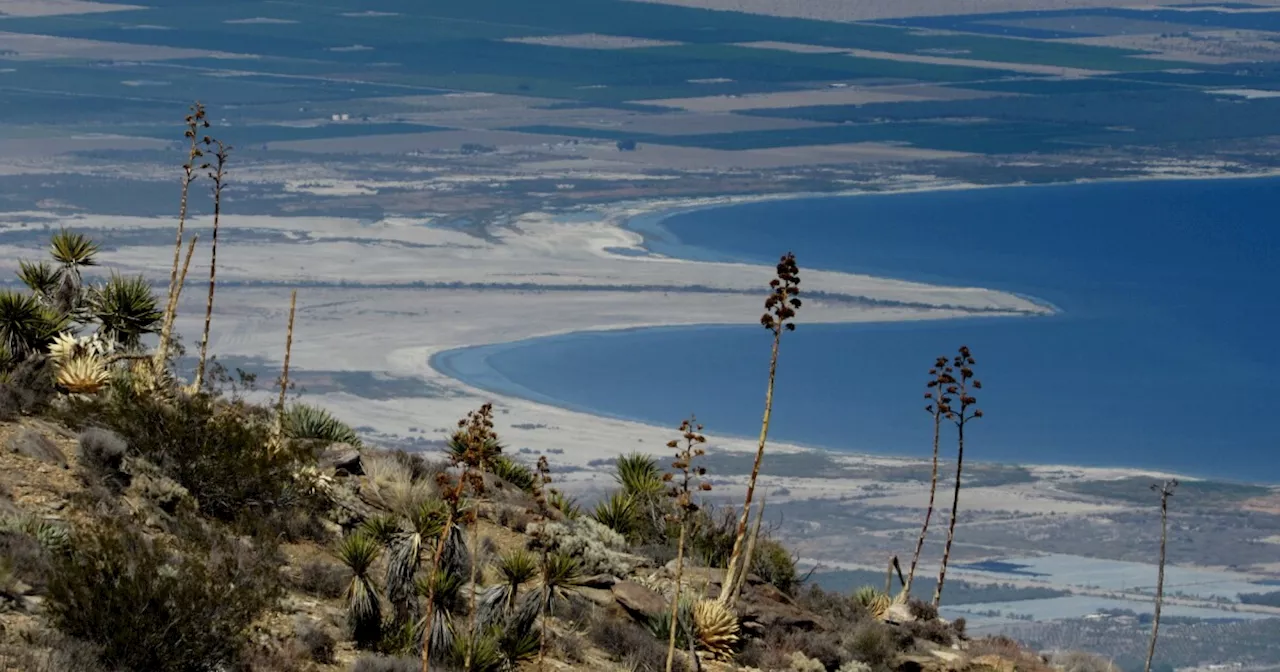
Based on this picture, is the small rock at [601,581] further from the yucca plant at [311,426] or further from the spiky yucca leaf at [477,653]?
the yucca plant at [311,426]

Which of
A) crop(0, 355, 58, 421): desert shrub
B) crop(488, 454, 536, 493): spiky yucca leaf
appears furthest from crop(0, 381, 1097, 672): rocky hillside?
crop(488, 454, 536, 493): spiky yucca leaf

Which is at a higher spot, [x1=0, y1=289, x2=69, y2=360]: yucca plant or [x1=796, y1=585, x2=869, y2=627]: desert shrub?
[x1=0, y1=289, x2=69, y2=360]: yucca plant

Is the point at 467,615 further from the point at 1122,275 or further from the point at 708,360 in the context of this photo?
the point at 1122,275

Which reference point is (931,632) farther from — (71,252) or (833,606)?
(71,252)

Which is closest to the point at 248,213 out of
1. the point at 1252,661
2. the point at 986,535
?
the point at 986,535

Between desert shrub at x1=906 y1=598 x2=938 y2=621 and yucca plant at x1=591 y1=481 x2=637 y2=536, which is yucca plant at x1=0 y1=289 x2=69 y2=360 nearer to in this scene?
yucca plant at x1=591 y1=481 x2=637 y2=536

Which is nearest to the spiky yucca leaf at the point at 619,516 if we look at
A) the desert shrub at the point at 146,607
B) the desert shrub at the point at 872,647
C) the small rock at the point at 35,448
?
the desert shrub at the point at 872,647
